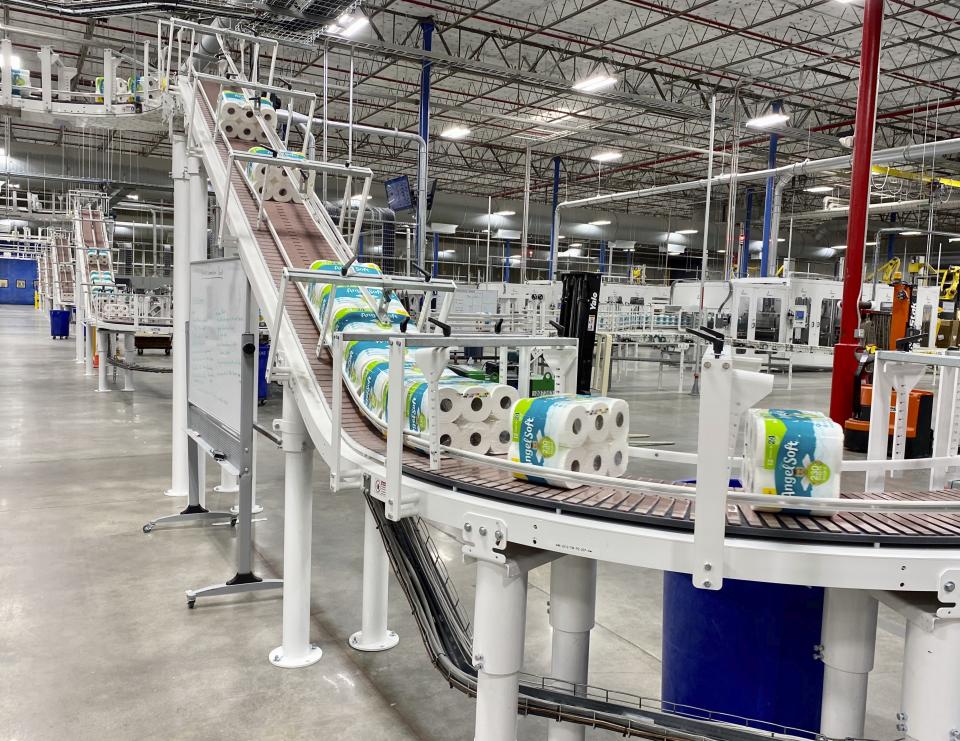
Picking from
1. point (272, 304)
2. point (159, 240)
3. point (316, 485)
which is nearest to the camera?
point (272, 304)

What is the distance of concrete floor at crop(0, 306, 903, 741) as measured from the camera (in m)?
3.40

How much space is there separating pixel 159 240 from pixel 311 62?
15.9 meters

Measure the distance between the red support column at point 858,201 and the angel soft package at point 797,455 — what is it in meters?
6.89

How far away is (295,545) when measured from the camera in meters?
3.96

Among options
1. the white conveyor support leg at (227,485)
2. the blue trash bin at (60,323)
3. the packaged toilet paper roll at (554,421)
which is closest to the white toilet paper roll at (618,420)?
the packaged toilet paper roll at (554,421)

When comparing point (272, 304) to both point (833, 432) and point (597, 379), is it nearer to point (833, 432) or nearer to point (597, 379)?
point (833, 432)

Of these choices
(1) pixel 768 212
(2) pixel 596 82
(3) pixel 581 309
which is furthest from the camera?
(1) pixel 768 212

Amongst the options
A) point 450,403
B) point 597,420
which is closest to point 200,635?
point 450,403

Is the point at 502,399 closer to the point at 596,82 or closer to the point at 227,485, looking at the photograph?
the point at 227,485

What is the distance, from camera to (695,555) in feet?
6.72

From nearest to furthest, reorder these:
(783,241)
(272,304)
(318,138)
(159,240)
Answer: (272,304) → (318,138) → (159,240) → (783,241)

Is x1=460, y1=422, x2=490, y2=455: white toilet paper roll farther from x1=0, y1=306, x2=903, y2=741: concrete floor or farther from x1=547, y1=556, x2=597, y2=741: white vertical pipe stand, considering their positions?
x1=0, y1=306, x2=903, y2=741: concrete floor

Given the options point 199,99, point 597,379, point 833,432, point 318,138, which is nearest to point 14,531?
point 199,99

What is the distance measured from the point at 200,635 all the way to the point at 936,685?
3.69m
